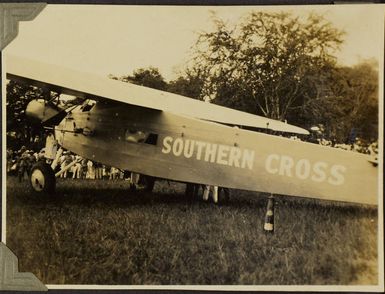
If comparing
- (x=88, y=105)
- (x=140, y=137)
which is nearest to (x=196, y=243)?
(x=140, y=137)

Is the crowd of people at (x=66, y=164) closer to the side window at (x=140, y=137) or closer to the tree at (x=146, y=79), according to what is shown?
the side window at (x=140, y=137)

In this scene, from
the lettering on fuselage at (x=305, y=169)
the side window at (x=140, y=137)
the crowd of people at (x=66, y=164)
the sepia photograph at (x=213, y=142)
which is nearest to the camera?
the lettering on fuselage at (x=305, y=169)

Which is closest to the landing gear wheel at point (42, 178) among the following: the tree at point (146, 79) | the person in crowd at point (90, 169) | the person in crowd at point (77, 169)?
the person in crowd at point (77, 169)

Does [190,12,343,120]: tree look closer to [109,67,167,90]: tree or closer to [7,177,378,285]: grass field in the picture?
[109,67,167,90]: tree

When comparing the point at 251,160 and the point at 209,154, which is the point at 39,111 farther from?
the point at 251,160

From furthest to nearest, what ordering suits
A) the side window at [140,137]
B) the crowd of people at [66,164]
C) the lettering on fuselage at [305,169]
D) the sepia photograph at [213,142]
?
the side window at [140,137] → the crowd of people at [66,164] → the sepia photograph at [213,142] → the lettering on fuselage at [305,169]

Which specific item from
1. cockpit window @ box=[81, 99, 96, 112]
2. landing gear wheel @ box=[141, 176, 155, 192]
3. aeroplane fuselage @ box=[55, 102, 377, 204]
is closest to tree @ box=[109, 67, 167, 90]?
aeroplane fuselage @ box=[55, 102, 377, 204]

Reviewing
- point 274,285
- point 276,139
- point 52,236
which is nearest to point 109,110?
point 52,236

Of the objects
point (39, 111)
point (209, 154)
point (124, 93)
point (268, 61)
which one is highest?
point (268, 61)
